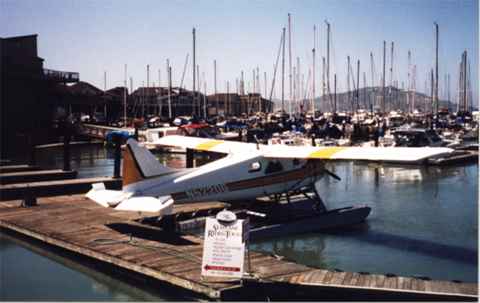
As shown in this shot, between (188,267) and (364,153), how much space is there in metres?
5.63

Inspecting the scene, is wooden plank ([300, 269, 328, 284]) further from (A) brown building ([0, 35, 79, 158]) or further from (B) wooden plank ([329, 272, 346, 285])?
(A) brown building ([0, 35, 79, 158])

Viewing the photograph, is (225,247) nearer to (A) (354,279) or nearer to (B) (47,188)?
(A) (354,279)

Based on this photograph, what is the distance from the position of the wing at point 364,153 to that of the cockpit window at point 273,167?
1.09 ft

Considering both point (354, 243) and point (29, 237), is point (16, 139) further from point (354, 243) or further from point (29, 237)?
point (354, 243)

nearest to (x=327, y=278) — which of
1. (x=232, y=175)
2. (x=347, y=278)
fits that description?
(x=347, y=278)

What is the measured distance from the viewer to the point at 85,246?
38.2 ft

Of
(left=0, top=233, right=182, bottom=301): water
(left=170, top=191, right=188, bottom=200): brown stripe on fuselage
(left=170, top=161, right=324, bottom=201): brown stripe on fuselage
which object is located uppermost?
(left=170, top=161, right=324, bottom=201): brown stripe on fuselage

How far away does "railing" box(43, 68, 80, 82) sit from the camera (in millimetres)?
51250

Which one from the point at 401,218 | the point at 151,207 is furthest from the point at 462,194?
the point at 151,207

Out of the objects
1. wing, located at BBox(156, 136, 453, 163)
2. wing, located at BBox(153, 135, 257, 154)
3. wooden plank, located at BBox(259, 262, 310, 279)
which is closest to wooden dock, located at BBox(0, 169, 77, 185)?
wing, located at BBox(153, 135, 257, 154)

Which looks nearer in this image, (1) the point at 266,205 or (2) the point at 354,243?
(2) the point at 354,243

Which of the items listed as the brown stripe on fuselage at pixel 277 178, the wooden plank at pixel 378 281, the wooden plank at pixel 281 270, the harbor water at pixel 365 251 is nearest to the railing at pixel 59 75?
the harbor water at pixel 365 251

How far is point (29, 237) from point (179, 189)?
3798 mm

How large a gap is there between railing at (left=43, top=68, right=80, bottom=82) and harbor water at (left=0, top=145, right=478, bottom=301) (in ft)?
118
